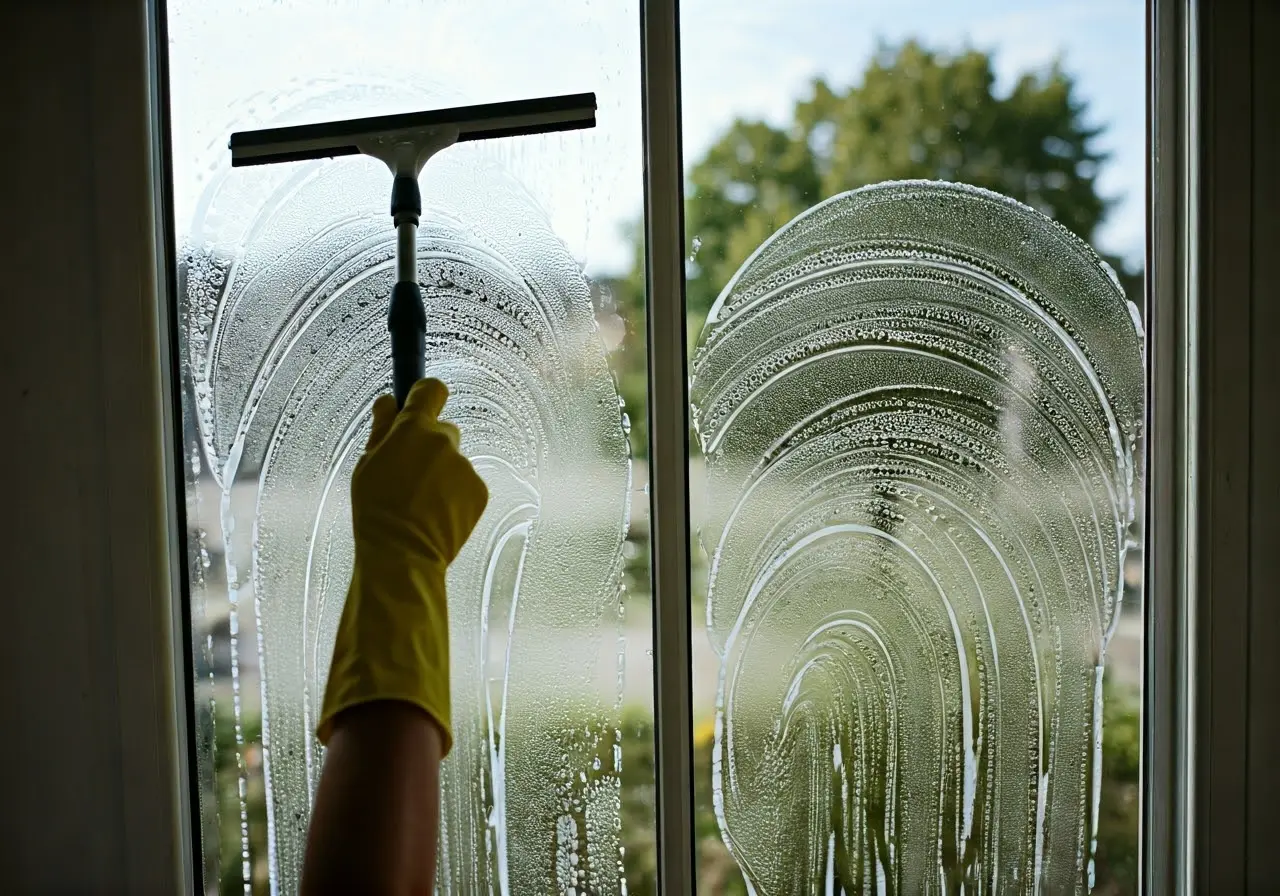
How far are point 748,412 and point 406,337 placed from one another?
1.30 ft

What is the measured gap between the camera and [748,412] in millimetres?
1004

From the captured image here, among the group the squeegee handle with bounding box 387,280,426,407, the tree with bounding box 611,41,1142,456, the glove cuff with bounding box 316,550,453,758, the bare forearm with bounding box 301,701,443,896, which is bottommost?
the bare forearm with bounding box 301,701,443,896

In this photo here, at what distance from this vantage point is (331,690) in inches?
30.7

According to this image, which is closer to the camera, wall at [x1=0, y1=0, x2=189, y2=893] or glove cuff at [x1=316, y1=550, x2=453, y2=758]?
glove cuff at [x1=316, y1=550, x2=453, y2=758]

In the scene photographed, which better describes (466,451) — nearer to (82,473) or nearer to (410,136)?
(410,136)

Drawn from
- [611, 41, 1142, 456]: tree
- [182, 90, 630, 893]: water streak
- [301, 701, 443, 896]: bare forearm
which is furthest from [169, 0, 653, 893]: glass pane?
[301, 701, 443, 896]: bare forearm

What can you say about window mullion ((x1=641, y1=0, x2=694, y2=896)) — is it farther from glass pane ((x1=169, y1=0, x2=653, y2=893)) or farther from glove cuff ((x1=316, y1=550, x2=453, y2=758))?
glove cuff ((x1=316, y1=550, x2=453, y2=758))

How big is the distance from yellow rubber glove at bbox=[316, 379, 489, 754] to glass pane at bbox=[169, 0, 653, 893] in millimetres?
154

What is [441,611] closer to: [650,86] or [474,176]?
[474,176]

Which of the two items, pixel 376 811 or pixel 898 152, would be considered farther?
pixel 898 152

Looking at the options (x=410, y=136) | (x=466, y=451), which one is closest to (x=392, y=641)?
(x=466, y=451)

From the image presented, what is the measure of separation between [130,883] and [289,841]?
198mm

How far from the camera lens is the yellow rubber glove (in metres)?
0.77

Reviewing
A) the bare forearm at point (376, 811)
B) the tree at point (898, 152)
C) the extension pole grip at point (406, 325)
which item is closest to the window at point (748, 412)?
the tree at point (898, 152)
